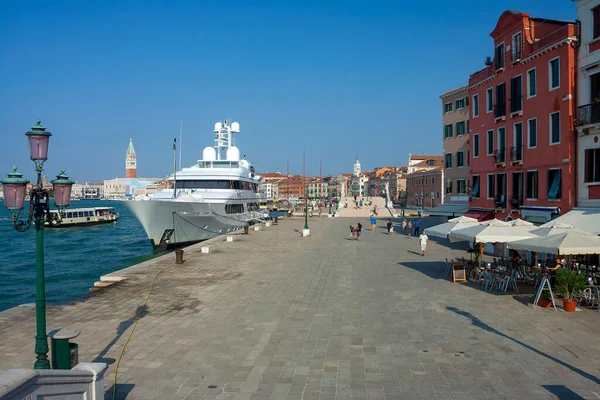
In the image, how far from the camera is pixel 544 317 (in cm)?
1107

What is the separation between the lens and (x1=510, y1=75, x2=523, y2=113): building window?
Answer: 21.5m

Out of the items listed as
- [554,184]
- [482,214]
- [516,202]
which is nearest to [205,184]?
[482,214]

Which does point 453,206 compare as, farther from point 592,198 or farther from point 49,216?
point 49,216

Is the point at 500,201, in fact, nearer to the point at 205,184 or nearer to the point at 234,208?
the point at 234,208

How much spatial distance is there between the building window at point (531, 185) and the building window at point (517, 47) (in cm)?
540

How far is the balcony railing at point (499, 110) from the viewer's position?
23.0m

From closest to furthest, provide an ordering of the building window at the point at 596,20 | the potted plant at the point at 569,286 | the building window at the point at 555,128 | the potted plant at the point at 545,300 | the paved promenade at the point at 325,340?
A: the paved promenade at the point at 325,340 < the potted plant at the point at 569,286 < the potted plant at the point at 545,300 < the building window at the point at 596,20 < the building window at the point at 555,128

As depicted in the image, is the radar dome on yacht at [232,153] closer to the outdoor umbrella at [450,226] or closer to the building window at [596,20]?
the outdoor umbrella at [450,226]

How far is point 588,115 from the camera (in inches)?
667

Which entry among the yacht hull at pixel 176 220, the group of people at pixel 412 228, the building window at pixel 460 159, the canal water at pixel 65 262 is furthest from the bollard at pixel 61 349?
the building window at pixel 460 159

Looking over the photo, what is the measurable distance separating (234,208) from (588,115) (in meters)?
30.0

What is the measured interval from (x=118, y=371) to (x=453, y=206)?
93.9 ft

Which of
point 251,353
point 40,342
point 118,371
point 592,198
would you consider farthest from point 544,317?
point 40,342

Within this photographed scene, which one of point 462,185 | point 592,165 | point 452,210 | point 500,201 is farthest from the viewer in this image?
point 462,185
